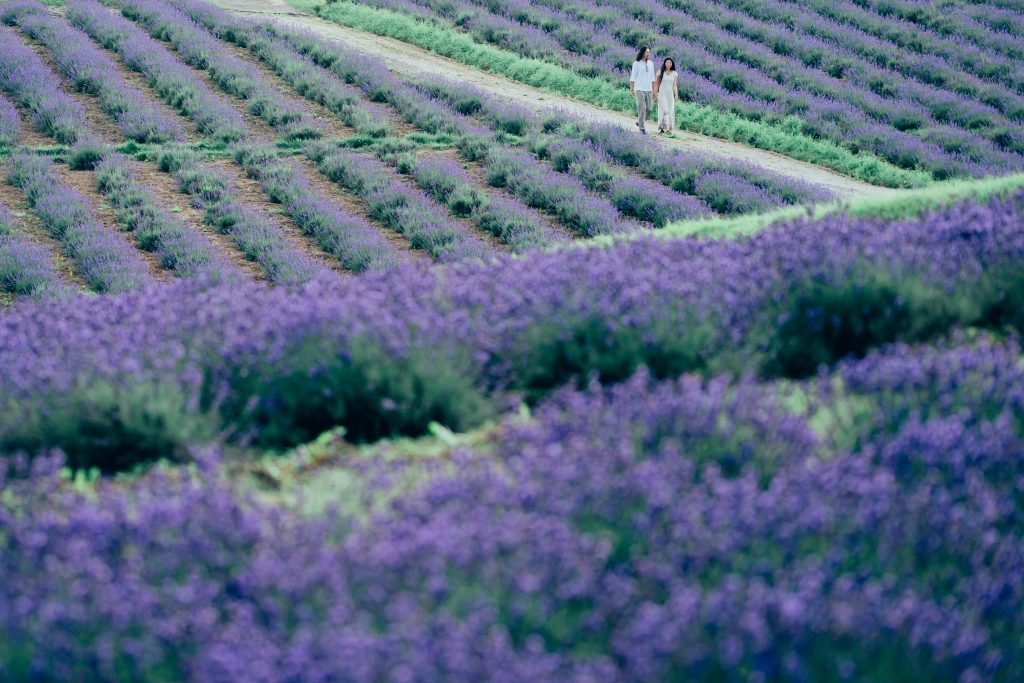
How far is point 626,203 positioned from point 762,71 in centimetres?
939

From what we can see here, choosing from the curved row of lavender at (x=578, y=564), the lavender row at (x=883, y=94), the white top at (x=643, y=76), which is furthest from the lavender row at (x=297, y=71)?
the curved row of lavender at (x=578, y=564)

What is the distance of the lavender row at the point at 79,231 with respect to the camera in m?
10.8

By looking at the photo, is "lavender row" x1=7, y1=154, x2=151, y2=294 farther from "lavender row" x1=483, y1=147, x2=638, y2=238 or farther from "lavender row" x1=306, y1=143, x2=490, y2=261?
"lavender row" x1=483, y1=147, x2=638, y2=238

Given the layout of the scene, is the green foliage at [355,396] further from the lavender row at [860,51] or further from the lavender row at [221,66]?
the lavender row at [860,51]

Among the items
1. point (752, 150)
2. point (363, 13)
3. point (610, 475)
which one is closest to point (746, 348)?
point (610, 475)

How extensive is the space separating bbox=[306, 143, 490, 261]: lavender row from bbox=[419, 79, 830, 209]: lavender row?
2719 mm

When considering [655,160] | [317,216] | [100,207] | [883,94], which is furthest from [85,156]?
[883,94]

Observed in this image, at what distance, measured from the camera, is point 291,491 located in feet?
11.3

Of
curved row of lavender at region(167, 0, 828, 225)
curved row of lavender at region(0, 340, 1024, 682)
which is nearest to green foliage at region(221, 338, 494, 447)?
curved row of lavender at region(0, 340, 1024, 682)

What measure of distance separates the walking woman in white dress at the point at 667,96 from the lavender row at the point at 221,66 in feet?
16.7

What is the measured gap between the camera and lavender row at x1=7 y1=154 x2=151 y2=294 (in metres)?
10.8

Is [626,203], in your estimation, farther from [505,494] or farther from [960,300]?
[505,494]

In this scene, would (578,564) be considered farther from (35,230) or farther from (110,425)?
(35,230)

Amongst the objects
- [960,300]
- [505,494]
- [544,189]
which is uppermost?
[960,300]
